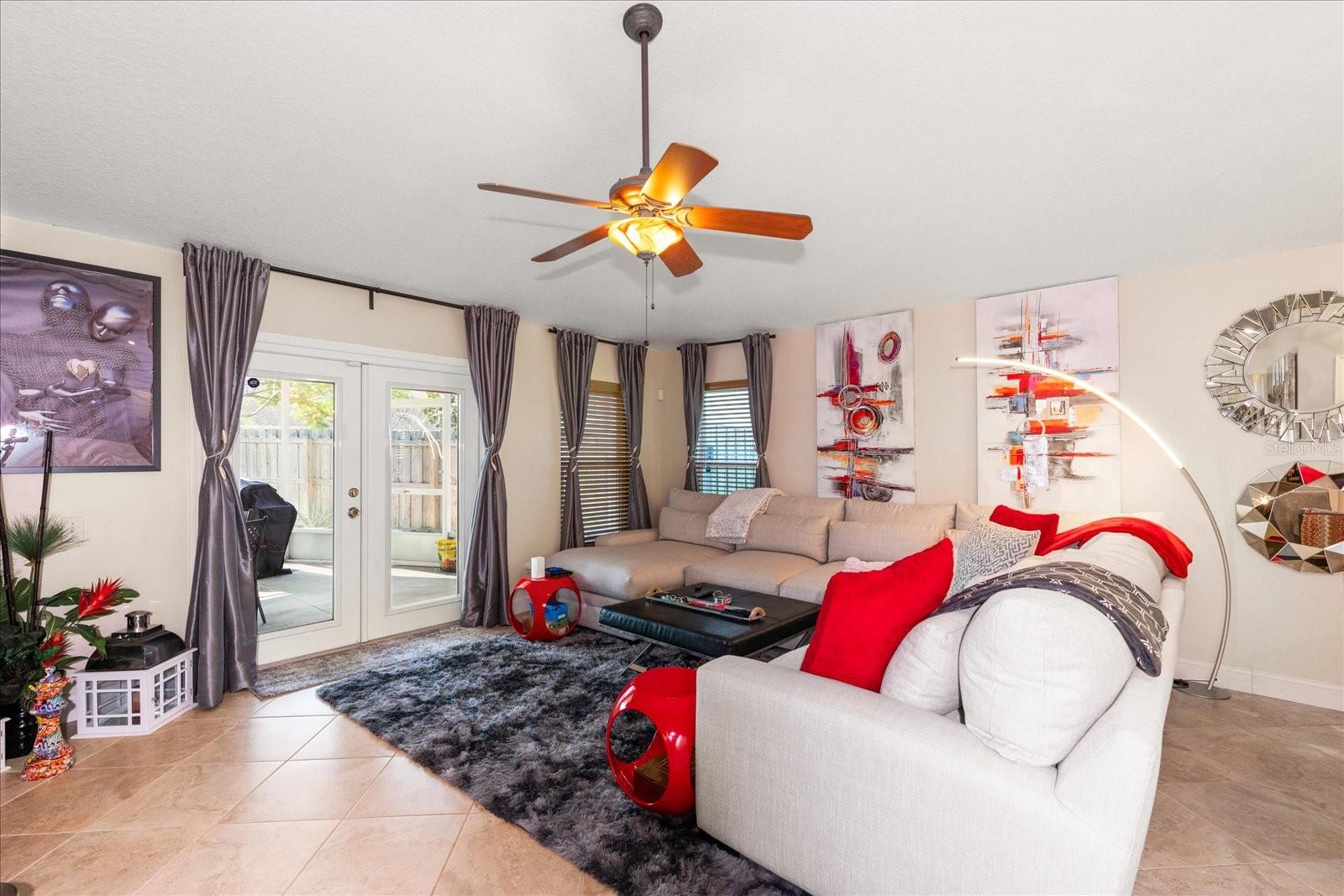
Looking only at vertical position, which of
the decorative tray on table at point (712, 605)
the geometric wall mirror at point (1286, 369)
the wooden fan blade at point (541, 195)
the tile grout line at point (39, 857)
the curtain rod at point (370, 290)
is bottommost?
the tile grout line at point (39, 857)

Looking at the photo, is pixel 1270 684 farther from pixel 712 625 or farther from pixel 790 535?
pixel 712 625

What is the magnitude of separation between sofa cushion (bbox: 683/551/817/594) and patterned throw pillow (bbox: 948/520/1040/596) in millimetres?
1251

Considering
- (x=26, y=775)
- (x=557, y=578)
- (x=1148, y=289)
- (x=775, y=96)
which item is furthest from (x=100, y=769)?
(x=1148, y=289)

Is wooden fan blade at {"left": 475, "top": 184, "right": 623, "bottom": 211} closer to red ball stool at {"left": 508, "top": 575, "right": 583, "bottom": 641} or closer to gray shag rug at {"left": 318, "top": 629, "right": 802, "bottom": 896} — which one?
gray shag rug at {"left": 318, "top": 629, "right": 802, "bottom": 896}

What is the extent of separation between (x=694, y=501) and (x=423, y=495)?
241 centimetres

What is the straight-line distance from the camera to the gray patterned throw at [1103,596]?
1.48 metres

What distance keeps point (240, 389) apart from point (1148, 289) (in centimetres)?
558

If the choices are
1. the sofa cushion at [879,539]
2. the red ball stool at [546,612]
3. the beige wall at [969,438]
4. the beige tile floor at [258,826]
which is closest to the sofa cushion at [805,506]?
the sofa cushion at [879,539]

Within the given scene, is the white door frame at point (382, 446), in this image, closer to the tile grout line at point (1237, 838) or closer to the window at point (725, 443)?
the window at point (725, 443)

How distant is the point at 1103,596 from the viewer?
1524 millimetres

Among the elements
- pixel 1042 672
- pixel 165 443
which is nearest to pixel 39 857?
pixel 165 443

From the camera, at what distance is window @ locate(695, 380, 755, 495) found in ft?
19.3

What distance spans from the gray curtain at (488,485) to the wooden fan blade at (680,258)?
2.71 m

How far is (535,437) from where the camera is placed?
5.26m
